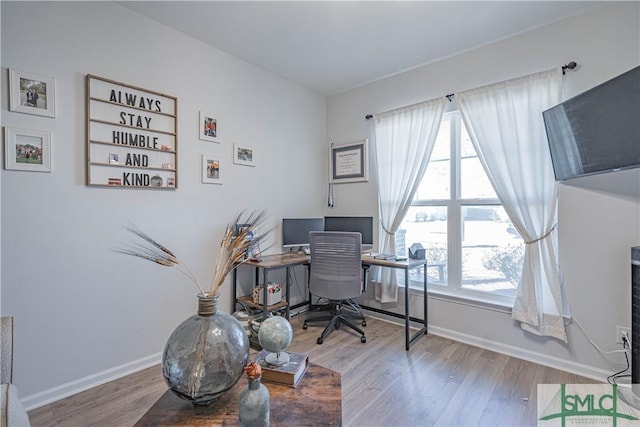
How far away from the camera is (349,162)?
11.6 feet

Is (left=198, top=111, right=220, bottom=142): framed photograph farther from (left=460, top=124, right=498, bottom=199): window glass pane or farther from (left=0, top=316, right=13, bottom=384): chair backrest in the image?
(left=460, top=124, right=498, bottom=199): window glass pane

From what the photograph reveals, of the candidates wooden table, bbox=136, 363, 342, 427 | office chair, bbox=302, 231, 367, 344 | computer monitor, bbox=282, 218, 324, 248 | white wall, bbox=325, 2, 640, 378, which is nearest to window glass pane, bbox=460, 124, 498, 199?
white wall, bbox=325, 2, 640, 378


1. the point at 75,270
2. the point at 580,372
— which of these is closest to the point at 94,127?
the point at 75,270

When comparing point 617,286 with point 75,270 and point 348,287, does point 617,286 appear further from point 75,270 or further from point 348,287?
point 75,270

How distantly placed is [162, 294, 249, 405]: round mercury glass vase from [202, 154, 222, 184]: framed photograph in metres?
1.80

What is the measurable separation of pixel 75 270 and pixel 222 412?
1.59 m

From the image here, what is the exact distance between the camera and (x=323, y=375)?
1.22m

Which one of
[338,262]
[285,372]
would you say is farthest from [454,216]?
[285,372]

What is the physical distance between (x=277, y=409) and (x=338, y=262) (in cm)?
170

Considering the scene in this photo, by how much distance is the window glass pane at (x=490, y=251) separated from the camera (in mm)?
2510

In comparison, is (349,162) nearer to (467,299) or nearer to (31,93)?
(467,299)

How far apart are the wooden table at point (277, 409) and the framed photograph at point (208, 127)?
2.05 metres

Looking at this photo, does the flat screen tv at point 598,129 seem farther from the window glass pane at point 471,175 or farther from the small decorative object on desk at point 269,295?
the small decorative object on desk at point 269,295

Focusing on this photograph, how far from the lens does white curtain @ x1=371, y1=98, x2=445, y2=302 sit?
9.45ft
